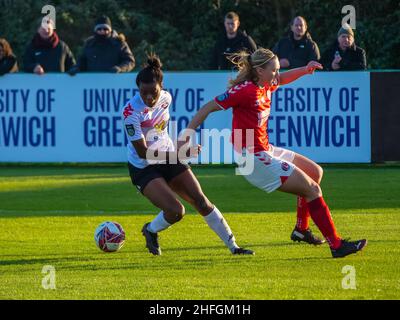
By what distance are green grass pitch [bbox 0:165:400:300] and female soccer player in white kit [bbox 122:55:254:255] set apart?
29cm

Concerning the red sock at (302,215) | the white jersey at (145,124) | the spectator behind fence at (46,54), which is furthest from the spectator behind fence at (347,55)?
the white jersey at (145,124)

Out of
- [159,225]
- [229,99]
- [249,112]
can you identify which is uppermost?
[229,99]

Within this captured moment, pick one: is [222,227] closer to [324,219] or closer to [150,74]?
[324,219]

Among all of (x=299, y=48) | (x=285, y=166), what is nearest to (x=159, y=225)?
(x=285, y=166)

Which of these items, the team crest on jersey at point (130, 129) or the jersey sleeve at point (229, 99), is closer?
→ the jersey sleeve at point (229, 99)

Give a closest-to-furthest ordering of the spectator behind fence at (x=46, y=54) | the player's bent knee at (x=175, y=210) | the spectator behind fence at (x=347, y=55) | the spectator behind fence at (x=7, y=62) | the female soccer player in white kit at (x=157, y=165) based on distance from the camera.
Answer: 1. the female soccer player in white kit at (x=157, y=165)
2. the player's bent knee at (x=175, y=210)
3. the spectator behind fence at (x=347, y=55)
4. the spectator behind fence at (x=7, y=62)
5. the spectator behind fence at (x=46, y=54)

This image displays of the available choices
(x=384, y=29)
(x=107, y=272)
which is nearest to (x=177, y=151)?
(x=107, y=272)

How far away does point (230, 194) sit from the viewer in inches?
647

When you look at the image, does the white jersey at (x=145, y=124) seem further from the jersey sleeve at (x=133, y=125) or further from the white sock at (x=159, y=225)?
the white sock at (x=159, y=225)

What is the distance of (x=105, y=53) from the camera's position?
826 inches

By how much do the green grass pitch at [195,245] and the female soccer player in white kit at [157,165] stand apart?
29 centimetres

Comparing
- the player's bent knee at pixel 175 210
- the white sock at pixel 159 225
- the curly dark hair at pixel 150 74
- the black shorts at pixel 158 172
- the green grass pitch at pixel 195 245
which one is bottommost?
the green grass pitch at pixel 195 245

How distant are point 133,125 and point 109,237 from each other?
1.14 meters

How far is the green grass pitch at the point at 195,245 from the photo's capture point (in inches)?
365
